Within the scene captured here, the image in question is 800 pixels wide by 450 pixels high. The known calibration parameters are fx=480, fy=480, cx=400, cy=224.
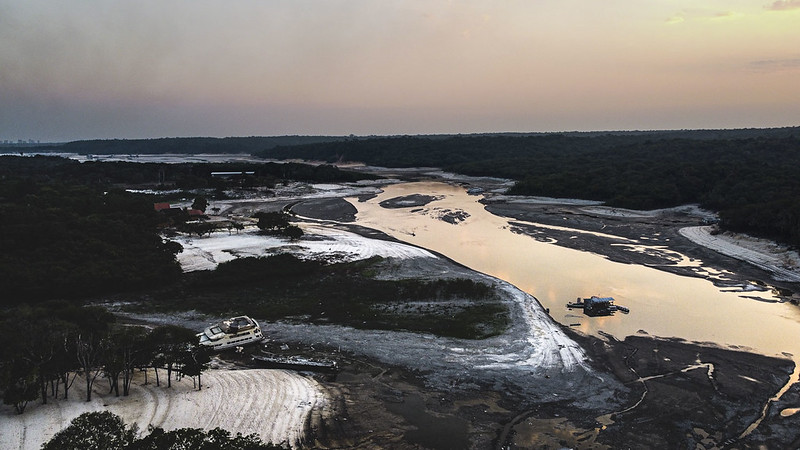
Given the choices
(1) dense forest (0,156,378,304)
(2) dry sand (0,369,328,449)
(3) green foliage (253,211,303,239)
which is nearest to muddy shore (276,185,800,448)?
(2) dry sand (0,369,328,449)

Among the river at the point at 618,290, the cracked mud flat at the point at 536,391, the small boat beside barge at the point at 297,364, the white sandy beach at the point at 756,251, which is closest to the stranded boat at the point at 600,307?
the river at the point at 618,290

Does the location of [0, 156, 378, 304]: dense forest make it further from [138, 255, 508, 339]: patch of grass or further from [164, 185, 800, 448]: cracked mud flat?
[164, 185, 800, 448]: cracked mud flat

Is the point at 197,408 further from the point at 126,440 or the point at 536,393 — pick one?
the point at 536,393

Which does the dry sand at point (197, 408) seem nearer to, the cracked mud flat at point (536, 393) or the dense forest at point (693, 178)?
the cracked mud flat at point (536, 393)

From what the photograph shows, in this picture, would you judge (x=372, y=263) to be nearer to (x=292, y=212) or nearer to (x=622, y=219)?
(x=292, y=212)

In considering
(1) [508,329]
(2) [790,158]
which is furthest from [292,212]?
(2) [790,158]

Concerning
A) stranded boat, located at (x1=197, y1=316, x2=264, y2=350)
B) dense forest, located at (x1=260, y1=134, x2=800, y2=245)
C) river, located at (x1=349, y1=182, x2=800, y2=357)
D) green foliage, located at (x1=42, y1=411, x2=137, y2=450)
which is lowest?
→ river, located at (x1=349, y1=182, x2=800, y2=357)
